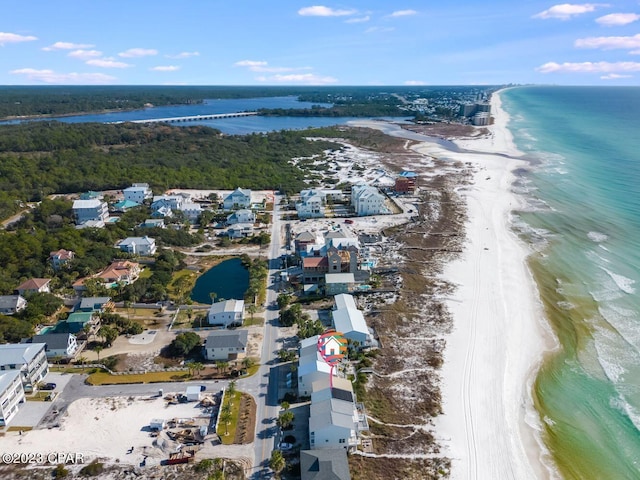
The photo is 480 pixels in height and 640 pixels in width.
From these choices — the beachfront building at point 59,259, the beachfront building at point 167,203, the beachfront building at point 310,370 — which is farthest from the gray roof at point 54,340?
the beachfront building at point 167,203

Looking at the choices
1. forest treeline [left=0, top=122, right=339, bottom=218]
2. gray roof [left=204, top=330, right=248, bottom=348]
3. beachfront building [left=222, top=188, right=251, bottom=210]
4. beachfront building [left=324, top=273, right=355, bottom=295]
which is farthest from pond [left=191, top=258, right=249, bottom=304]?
forest treeline [left=0, top=122, right=339, bottom=218]

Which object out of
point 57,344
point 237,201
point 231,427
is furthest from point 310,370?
point 237,201

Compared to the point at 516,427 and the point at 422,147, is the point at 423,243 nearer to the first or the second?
the point at 516,427

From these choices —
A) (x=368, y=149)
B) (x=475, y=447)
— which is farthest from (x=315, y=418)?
(x=368, y=149)

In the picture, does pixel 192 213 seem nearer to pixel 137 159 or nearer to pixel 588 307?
pixel 137 159

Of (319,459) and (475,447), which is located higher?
(319,459)

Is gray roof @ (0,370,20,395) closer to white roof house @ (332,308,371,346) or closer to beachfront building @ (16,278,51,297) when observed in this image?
beachfront building @ (16,278,51,297)

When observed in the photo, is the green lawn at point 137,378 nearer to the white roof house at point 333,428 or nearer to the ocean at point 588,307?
the white roof house at point 333,428
